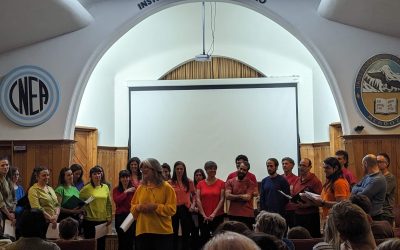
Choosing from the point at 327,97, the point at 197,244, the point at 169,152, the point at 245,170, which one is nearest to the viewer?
the point at 245,170

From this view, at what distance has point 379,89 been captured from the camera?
25.3 ft

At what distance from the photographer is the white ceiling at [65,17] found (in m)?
7.06

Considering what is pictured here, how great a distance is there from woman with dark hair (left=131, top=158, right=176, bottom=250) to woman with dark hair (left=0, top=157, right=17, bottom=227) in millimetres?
1820

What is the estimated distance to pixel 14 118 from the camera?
7.78 m

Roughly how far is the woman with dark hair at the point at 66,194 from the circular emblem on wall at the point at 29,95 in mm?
2007

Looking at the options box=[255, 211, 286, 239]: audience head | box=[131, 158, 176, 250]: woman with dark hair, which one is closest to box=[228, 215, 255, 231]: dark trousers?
box=[131, 158, 176, 250]: woman with dark hair

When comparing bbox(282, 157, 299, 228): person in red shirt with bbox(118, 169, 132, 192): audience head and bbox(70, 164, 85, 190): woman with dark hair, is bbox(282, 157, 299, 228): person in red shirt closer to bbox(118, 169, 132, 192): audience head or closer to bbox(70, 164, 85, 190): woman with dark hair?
bbox(118, 169, 132, 192): audience head

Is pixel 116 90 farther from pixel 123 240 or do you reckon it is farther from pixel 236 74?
pixel 123 240

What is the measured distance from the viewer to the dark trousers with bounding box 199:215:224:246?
6491 millimetres

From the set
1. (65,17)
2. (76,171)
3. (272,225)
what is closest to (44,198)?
(76,171)

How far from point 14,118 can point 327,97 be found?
5.76 meters

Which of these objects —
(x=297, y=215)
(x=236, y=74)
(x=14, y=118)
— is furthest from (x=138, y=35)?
(x=297, y=215)

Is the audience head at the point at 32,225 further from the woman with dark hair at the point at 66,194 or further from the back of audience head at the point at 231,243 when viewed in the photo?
the woman with dark hair at the point at 66,194

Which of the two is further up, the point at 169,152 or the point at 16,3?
the point at 16,3
